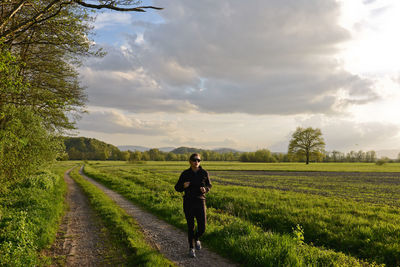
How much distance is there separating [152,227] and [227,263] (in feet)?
13.1

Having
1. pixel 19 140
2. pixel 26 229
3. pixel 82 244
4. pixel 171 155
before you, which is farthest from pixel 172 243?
pixel 171 155

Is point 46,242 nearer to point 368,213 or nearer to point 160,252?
point 160,252

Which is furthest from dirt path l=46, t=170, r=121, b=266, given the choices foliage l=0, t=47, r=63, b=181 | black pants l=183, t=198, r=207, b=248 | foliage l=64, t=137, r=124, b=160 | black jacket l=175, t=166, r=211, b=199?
foliage l=64, t=137, r=124, b=160

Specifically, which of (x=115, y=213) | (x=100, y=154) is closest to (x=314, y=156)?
(x=115, y=213)

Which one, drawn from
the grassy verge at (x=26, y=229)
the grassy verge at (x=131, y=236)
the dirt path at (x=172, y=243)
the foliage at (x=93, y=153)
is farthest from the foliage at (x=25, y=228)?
the foliage at (x=93, y=153)

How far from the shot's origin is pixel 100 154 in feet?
500

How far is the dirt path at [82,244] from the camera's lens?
6.09 meters

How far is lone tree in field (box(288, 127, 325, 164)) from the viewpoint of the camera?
92.9 m

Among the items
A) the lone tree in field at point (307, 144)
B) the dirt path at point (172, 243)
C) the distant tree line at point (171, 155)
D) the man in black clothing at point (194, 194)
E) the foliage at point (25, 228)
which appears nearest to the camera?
the foliage at point (25, 228)

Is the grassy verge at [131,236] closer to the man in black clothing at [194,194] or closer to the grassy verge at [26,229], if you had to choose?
the man in black clothing at [194,194]

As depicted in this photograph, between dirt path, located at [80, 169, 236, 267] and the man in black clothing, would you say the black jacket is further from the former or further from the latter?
dirt path, located at [80, 169, 236, 267]

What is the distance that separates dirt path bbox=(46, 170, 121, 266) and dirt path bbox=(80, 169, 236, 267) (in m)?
1.42

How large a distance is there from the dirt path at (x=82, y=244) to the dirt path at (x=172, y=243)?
1422 mm

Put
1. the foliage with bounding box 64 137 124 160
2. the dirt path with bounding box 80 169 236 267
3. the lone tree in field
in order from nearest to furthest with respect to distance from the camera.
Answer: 1. the dirt path with bounding box 80 169 236 267
2. the lone tree in field
3. the foliage with bounding box 64 137 124 160
